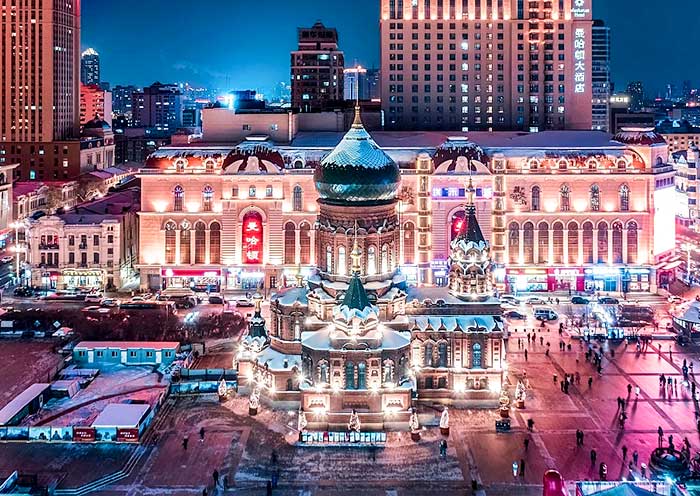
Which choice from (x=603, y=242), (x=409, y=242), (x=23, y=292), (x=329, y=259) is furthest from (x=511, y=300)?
(x=23, y=292)

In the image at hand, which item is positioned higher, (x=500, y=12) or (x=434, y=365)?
(x=500, y=12)

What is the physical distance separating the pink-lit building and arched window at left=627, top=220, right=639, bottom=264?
12 cm

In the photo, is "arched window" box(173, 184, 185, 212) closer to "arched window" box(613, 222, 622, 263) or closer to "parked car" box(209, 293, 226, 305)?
"parked car" box(209, 293, 226, 305)

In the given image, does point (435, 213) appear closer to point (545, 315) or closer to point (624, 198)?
point (545, 315)

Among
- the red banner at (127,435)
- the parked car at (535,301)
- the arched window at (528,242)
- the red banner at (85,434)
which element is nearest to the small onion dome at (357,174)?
the red banner at (127,435)

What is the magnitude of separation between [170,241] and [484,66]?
59.0 m

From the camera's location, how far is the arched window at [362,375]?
5859 centimetres

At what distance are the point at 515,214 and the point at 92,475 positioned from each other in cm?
6384

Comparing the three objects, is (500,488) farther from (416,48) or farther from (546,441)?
(416,48)

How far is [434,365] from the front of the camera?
6506 cm

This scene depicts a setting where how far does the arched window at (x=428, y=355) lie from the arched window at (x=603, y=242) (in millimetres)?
43597

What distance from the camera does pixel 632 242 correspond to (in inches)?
3989

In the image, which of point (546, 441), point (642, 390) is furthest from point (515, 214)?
point (546, 441)

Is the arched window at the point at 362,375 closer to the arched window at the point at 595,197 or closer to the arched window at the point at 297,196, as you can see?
the arched window at the point at 297,196
